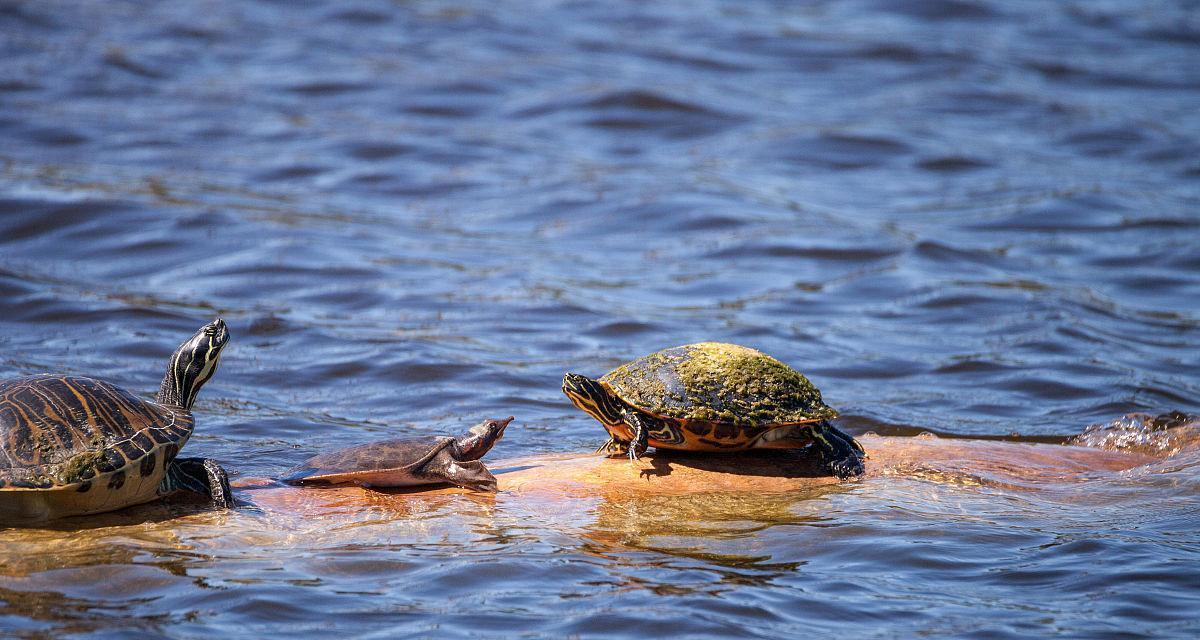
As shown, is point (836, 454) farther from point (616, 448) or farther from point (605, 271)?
point (605, 271)

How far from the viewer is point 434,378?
7793mm

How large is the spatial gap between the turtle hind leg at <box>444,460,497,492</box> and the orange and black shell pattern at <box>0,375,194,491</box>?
1.05m

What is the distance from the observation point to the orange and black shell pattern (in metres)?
4.19

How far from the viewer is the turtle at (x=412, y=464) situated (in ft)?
16.0

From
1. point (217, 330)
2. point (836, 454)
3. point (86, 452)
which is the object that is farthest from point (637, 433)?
point (86, 452)

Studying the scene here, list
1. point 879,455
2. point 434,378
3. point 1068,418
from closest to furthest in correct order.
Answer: point 879,455 → point 1068,418 → point 434,378

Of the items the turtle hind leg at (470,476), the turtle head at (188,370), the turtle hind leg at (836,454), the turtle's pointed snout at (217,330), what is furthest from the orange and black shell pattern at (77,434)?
the turtle hind leg at (836,454)

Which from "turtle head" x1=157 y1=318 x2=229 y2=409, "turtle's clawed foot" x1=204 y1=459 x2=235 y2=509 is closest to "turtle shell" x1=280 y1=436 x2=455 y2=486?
"turtle's clawed foot" x1=204 y1=459 x2=235 y2=509

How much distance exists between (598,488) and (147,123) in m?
10.7

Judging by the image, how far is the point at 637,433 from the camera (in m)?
5.03

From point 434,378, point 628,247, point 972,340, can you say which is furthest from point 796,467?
point 628,247

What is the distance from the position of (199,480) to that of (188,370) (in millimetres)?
474

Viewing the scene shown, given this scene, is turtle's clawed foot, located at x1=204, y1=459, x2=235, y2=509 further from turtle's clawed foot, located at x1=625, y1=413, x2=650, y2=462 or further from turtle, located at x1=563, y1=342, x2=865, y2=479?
turtle's clawed foot, located at x1=625, y1=413, x2=650, y2=462

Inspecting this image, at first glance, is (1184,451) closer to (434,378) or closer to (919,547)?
(919,547)
